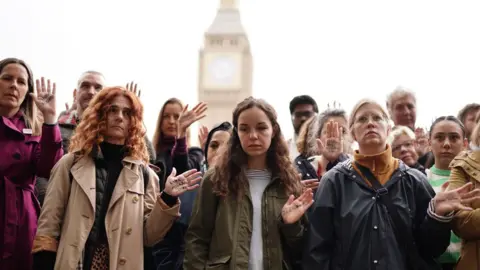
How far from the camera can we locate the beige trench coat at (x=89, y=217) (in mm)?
3459

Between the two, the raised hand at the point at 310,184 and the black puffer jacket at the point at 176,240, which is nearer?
the raised hand at the point at 310,184

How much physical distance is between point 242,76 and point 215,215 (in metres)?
38.0

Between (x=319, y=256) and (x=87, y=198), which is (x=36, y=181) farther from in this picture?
(x=319, y=256)

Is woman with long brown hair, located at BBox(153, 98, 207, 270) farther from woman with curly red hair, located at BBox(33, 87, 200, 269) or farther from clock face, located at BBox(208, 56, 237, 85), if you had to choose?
clock face, located at BBox(208, 56, 237, 85)

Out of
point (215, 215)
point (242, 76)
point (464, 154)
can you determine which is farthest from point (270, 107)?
point (242, 76)

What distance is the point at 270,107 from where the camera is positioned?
390 cm

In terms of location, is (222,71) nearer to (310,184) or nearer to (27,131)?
(27,131)

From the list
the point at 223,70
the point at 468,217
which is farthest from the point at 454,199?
the point at 223,70

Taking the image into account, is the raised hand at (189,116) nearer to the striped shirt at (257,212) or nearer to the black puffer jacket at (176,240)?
the black puffer jacket at (176,240)

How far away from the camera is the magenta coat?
148 inches

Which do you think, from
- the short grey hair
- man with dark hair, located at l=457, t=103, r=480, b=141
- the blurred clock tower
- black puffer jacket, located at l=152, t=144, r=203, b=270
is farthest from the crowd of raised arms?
the blurred clock tower

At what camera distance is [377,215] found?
11.0 feet

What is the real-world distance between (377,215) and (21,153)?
7.98ft

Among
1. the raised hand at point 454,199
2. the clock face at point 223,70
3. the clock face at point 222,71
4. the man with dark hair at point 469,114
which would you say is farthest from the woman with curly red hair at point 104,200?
the clock face at point 223,70
